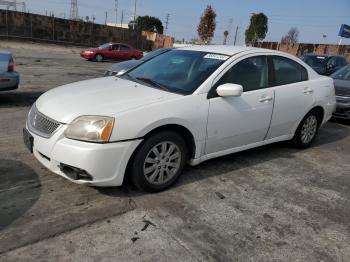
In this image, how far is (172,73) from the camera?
4.51 m

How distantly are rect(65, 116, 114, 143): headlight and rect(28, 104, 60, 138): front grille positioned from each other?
0.20 m

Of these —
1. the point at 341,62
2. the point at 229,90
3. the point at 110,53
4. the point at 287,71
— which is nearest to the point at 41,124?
the point at 229,90

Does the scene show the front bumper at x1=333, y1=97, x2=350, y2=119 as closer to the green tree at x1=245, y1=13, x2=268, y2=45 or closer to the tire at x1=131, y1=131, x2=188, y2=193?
the tire at x1=131, y1=131, x2=188, y2=193

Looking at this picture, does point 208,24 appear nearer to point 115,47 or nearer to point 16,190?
point 115,47

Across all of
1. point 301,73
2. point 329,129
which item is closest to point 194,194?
point 301,73

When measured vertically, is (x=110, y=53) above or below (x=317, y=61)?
below

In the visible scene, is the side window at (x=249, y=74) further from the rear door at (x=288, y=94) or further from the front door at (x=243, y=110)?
the rear door at (x=288, y=94)

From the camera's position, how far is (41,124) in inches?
146

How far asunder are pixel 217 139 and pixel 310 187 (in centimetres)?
131

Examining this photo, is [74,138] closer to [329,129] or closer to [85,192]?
[85,192]

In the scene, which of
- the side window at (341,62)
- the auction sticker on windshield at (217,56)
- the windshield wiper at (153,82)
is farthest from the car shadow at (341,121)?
the side window at (341,62)

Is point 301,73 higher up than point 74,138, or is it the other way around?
point 301,73

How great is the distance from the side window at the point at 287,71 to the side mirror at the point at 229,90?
113 centimetres

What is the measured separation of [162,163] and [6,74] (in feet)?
16.4
